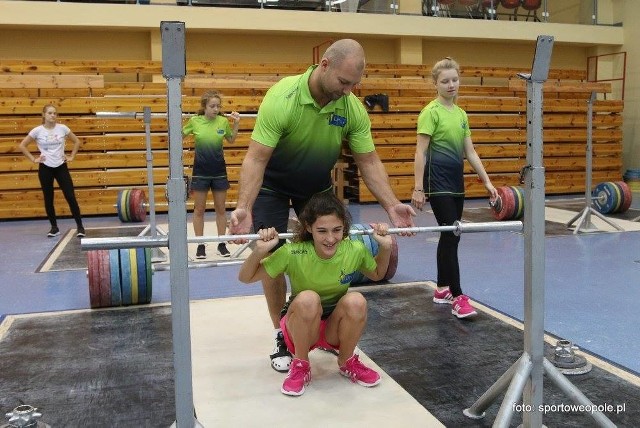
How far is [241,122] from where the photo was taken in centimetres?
968

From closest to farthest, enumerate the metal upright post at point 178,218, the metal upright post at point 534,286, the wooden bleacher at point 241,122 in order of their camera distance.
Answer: the metal upright post at point 178,218 → the metal upright post at point 534,286 → the wooden bleacher at point 241,122

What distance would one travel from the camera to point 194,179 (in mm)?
5707

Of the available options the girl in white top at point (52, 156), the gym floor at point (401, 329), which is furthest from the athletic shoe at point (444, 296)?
the girl in white top at point (52, 156)

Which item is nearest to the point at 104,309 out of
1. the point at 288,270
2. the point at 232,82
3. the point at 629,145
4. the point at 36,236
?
the point at 288,270

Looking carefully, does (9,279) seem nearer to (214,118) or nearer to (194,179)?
(194,179)

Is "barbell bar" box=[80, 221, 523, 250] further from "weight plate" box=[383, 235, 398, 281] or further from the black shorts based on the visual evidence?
the black shorts

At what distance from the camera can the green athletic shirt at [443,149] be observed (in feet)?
12.6

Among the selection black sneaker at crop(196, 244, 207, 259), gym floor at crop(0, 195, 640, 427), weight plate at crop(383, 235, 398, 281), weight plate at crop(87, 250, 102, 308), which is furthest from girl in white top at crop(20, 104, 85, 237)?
weight plate at crop(383, 235, 398, 281)

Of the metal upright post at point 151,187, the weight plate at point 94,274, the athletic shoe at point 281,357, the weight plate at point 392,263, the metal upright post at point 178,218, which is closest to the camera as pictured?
the metal upright post at point 178,218

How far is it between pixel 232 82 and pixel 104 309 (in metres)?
5.94

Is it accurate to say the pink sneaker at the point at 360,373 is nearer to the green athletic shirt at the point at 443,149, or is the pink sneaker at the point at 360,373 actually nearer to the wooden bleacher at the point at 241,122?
the green athletic shirt at the point at 443,149

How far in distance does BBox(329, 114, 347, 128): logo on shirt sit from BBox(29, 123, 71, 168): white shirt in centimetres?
496

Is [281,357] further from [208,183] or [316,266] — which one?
[208,183]

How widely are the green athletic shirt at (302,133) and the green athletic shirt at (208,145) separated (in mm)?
2699
